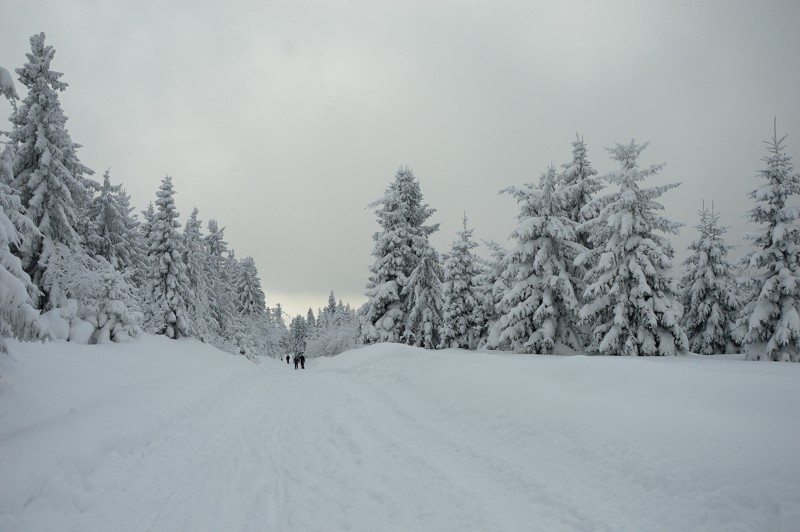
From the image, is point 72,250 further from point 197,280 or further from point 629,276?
point 629,276

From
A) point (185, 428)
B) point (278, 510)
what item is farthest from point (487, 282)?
point (278, 510)

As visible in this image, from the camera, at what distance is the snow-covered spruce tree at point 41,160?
1907cm

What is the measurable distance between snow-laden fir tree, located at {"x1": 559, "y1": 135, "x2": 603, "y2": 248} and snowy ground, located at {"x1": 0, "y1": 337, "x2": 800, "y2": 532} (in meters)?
16.5

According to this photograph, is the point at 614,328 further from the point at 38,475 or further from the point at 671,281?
the point at 38,475

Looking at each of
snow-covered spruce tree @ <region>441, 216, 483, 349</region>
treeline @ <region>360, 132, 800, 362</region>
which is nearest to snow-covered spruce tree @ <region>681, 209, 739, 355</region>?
treeline @ <region>360, 132, 800, 362</region>

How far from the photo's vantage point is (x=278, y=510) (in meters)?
4.88

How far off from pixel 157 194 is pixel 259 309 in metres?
34.0

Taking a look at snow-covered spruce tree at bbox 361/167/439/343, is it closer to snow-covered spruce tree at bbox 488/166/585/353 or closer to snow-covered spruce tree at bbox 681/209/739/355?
snow-covered spruce tree at bbox 488/166/585/353

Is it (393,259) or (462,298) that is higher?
(393,259)

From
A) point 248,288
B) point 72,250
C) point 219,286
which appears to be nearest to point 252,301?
point 248,288

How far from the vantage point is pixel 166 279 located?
98.8ft

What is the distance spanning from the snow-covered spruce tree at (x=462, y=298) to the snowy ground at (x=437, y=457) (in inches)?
840

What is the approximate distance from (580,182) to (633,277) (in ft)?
25.1

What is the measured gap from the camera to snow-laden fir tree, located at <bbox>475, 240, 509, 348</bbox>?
93.1 feet
